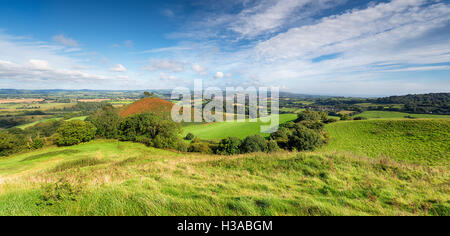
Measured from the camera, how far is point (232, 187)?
5.48 metres

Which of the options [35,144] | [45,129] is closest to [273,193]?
[35,144]

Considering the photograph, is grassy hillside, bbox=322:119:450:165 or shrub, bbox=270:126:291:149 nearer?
grassy hillside, bbox=322:119:450:165

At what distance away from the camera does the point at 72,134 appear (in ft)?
104

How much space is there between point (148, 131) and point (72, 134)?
13559mm

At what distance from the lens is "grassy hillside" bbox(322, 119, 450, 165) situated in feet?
90.4

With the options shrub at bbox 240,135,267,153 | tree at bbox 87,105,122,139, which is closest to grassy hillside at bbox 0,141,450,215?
shrub at bbox 240,135,267,153

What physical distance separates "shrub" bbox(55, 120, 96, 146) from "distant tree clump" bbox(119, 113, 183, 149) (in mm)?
6407

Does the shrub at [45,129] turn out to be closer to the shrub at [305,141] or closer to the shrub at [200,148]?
the shrub at [200,148]

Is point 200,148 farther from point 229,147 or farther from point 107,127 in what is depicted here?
point 107,127

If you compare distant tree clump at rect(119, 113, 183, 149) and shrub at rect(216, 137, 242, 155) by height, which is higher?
distant tree clump at rect(119, 113, 183, 149)

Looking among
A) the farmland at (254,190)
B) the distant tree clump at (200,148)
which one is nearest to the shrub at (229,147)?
the distant tree clump at (200,148)

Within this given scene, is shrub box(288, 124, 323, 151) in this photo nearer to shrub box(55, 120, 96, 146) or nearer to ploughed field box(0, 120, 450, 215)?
ploughed field box(0, 120, 450, 215)
